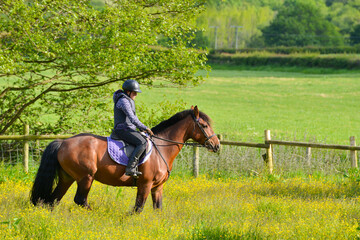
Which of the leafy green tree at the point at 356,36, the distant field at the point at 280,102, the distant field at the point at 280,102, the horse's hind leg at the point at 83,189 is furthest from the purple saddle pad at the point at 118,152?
the leafy green tree at the point at 356,36

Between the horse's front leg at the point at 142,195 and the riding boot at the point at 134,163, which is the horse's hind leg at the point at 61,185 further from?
the horse's front leg at the point at 142,195

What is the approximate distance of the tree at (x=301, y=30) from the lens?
112250 millimetres

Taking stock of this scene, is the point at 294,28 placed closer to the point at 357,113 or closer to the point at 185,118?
the point at 357,113

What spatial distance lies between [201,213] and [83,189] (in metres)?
2.00

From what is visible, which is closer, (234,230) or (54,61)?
(234,230)

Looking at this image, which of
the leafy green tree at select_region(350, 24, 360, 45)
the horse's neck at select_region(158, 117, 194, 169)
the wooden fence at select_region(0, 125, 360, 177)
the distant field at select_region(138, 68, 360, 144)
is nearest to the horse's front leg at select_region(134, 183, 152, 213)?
the horse's neck at select_region(158, 117, 194, 169)

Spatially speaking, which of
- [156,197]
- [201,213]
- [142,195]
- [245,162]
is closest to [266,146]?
[245,162]

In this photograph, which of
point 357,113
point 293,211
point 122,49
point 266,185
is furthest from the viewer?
point 357,113

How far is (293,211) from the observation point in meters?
Result: 8.83

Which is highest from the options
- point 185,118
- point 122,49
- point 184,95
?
point 122,49

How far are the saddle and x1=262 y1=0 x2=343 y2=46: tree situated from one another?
107 meters

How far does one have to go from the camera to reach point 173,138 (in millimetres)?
8820

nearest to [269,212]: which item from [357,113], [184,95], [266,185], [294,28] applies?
[266,185]

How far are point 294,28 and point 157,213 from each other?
374 ft
